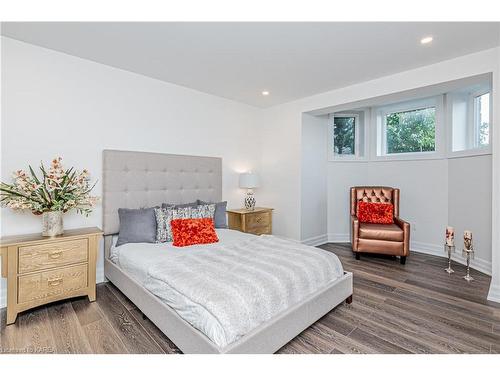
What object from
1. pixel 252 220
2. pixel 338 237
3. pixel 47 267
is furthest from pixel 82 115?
pixel 338 237

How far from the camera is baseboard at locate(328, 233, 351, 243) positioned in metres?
4.88

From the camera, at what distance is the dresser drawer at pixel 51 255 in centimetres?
217

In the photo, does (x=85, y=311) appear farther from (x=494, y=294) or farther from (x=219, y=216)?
(x=494, y=294)

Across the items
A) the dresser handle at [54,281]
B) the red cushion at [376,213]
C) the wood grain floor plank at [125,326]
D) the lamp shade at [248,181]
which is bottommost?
the wood grain floor plank at [125,326]

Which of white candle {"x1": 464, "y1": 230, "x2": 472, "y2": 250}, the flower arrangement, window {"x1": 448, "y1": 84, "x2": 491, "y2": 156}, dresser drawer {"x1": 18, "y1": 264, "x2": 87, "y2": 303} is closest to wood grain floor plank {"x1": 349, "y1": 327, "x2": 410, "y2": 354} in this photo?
white candle {"x1": 464, "y1": 230, "x2": 472, "y2": 250}

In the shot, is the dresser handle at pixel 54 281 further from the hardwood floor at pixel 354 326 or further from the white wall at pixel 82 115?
the white wall at pixel 82 115

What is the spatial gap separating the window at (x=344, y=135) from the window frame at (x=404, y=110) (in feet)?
1.16

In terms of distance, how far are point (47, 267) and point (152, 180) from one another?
1.40 metres

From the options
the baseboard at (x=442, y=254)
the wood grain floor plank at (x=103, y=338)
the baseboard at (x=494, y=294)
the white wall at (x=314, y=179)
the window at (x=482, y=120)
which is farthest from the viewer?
the white wall at (x=314, y=179)

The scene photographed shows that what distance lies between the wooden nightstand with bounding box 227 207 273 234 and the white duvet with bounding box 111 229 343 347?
1.17 m

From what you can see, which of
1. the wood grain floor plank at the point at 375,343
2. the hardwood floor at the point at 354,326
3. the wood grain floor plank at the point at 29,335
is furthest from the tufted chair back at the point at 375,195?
the wood grain floor plank at the point at 29,335

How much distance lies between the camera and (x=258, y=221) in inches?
163

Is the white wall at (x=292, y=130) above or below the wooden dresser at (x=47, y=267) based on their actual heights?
above
